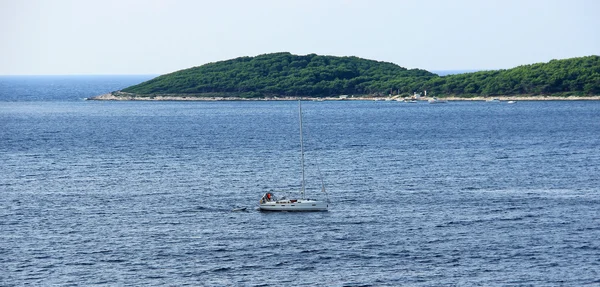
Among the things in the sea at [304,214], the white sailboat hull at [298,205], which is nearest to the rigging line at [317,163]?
the sea at [304,214]

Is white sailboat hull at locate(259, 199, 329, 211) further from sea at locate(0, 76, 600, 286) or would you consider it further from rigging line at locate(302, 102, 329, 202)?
rigging line at locate(302, 102, 329, 202)

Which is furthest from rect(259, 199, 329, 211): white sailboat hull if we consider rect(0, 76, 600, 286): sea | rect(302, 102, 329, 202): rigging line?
rect(302, 102, 329, 202): rigging line

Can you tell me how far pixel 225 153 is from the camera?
413 ft

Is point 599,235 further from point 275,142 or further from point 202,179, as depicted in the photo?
point 275,142

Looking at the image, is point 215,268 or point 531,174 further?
point 531,174

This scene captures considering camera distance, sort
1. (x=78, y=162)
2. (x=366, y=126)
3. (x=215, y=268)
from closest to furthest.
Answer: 1. (x=215, y=268)
2. (x=78, y=162)
3. (x=366, y=126)

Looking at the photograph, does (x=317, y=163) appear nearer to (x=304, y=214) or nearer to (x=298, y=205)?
(x=298, y=205)

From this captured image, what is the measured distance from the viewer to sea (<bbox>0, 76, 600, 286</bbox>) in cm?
5916

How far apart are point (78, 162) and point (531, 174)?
2403 inches

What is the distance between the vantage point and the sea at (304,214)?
59.2 m

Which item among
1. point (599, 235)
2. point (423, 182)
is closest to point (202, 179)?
point (423, 182)

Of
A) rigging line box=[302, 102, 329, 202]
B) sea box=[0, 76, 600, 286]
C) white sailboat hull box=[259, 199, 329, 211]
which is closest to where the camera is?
sea box=[0, 76, 600, 286]

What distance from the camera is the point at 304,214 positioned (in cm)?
7894

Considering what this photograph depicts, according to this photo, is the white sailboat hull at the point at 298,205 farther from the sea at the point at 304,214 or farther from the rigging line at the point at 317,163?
the rigging line at the point at 317,163
